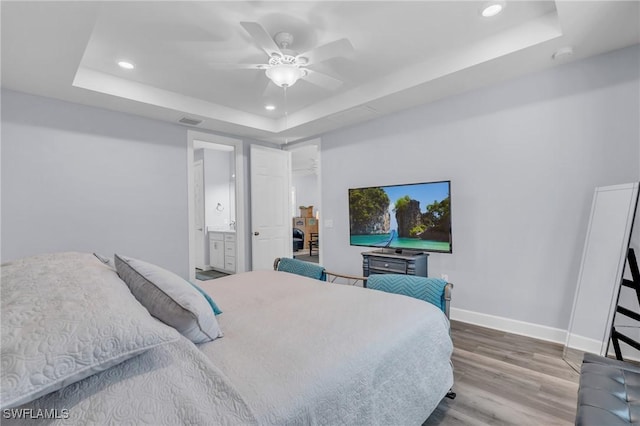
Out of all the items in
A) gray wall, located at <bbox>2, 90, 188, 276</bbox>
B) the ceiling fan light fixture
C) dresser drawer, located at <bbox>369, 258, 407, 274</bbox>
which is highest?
the ceiling fan light fixture

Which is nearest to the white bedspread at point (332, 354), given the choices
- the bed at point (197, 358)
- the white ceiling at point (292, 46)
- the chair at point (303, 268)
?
the bed at point (197, 358)

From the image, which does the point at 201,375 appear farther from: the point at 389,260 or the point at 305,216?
the point at 305,216

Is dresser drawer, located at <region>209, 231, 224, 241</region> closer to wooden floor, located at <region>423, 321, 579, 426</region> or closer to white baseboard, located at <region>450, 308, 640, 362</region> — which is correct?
white baseboard, located at <region>450, 308, 640, 362</region>

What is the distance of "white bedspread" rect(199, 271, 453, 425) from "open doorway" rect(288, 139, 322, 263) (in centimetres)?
582

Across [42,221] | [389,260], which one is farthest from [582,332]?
[42,221]

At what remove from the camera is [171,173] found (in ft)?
13.1

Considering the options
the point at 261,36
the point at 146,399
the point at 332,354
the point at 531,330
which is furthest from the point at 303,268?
the point at 531,330

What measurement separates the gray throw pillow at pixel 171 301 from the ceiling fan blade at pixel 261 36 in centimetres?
159

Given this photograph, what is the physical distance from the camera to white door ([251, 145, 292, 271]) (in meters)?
4.73

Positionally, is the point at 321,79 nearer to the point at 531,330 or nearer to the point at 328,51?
the point at 328,51

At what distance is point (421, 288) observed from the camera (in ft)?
6.40

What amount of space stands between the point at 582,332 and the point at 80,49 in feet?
15.1

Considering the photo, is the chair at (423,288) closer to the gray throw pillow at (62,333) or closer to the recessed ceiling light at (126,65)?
the gray throw pillow at (62,333)

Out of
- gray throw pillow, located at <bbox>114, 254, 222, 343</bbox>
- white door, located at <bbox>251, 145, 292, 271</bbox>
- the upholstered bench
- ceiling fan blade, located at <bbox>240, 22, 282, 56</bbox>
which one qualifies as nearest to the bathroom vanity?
white door, located at <bbox>251, 145, 292, 271</bbox>
